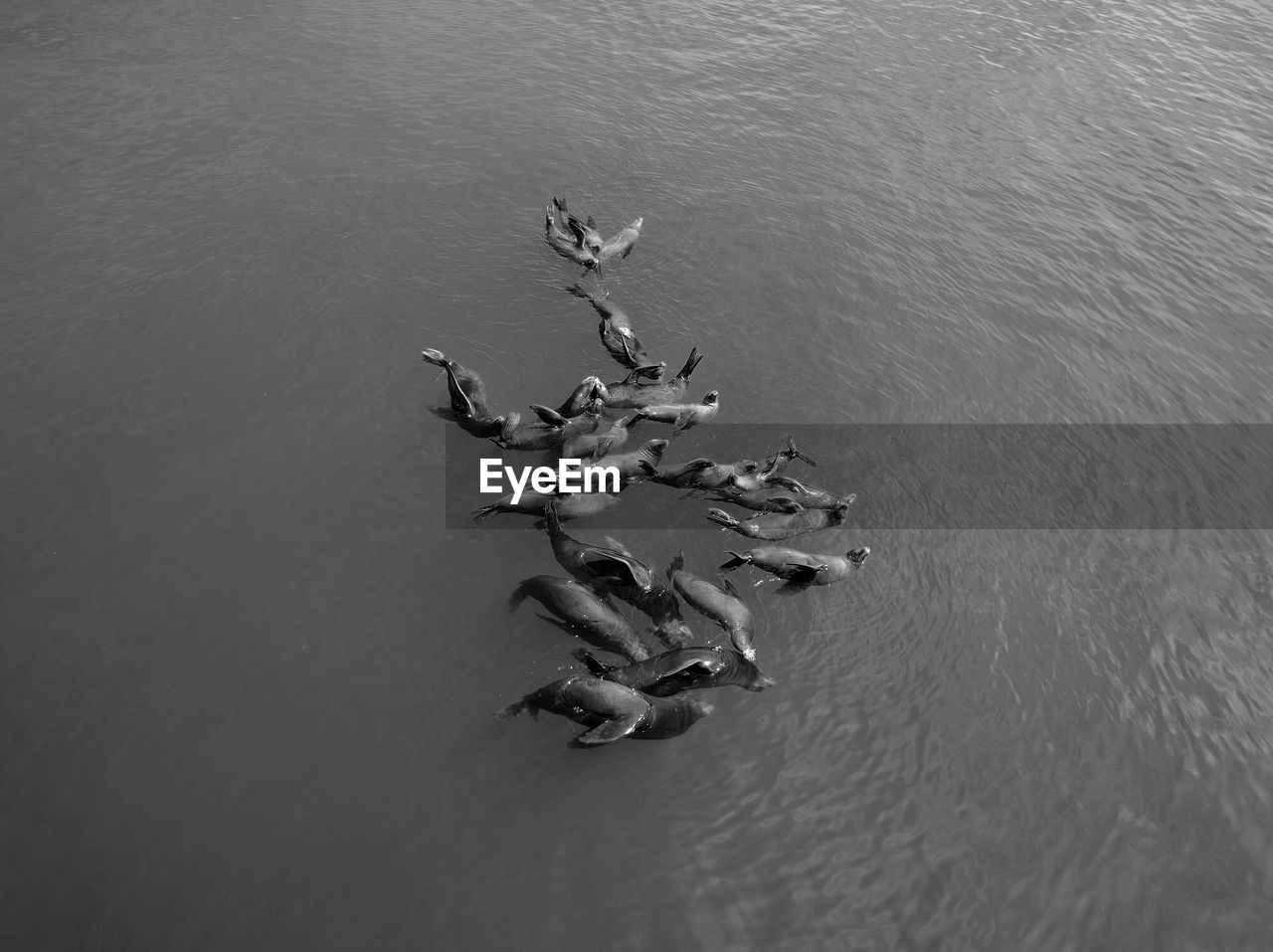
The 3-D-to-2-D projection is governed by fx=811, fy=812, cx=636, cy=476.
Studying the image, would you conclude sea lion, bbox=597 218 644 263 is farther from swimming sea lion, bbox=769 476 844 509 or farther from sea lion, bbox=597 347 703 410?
swimming sea lion, bbox=769 476 844 509

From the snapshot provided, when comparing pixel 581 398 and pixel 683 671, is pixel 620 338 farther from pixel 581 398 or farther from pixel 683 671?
pixel 683 671

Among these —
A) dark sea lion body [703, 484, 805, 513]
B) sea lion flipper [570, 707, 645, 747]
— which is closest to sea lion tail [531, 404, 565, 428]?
dark sea lion body [703, 484, 805, 513]

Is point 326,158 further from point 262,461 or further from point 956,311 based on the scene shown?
point 956,311

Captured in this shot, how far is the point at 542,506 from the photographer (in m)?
9.89

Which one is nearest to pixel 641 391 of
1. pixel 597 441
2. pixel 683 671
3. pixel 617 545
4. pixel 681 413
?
pixel 681 413

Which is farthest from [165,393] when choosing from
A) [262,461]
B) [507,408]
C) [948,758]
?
[948,758]

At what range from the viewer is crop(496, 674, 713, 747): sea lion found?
25.9ft

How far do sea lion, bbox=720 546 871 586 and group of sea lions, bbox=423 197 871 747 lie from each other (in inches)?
0.6

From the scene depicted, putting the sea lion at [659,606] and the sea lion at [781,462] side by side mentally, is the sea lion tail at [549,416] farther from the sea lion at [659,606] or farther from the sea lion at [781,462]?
the sea lion at [781,462]

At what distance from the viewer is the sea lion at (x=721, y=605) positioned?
8828 mm

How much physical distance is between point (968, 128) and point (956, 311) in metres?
6.02

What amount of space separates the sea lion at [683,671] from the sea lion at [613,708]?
0.17 meters

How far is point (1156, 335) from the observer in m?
13.5

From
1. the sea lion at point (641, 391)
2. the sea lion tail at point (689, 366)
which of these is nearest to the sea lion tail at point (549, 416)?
the sea lion at point (641, 391)
